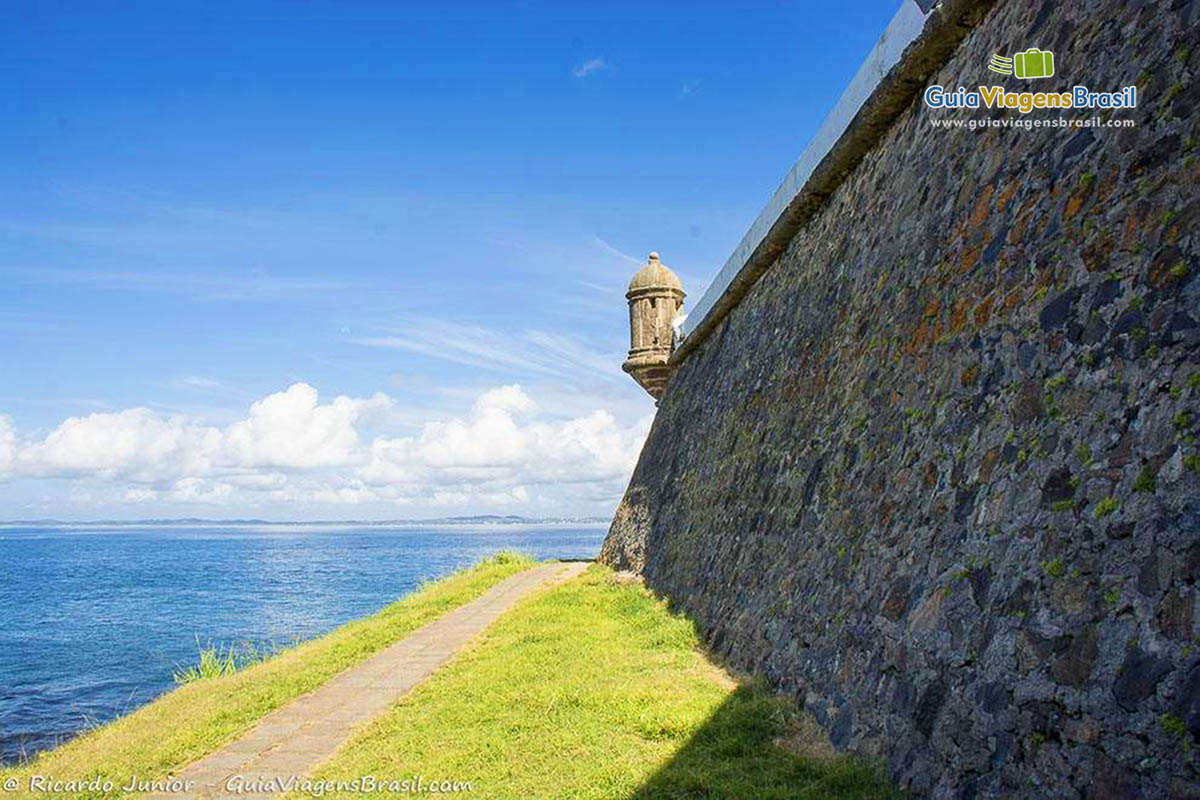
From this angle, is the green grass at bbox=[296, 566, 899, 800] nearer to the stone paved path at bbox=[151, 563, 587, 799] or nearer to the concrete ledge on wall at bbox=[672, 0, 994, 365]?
the stone paved path at bbox=[151, 563, 587, 799]

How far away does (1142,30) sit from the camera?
3.98 metres

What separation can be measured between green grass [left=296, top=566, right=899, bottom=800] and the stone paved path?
29cm

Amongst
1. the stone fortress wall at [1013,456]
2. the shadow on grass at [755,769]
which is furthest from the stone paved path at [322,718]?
the stone fortress wall at [1013,456]

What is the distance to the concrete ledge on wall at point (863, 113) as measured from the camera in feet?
22.0

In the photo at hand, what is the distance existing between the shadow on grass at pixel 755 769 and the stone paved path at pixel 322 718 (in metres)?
2.72

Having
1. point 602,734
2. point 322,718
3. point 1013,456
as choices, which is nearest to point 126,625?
point 322,718

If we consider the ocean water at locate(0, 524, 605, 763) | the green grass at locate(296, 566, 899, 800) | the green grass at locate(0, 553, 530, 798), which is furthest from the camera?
the ocean water at locate(0, 524, 605, 763)

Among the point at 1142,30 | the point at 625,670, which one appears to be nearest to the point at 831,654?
the point at 625,670

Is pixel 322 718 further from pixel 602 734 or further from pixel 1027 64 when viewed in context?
pixel 1027 64

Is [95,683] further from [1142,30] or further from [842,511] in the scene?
[1142,30]

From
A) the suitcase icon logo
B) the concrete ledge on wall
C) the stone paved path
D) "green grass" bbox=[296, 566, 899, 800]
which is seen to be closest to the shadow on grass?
"green grass" bbox=[296, 566, 899, 800]

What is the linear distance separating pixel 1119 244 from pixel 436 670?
760cm

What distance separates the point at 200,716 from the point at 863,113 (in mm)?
8960

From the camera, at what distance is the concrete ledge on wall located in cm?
671
